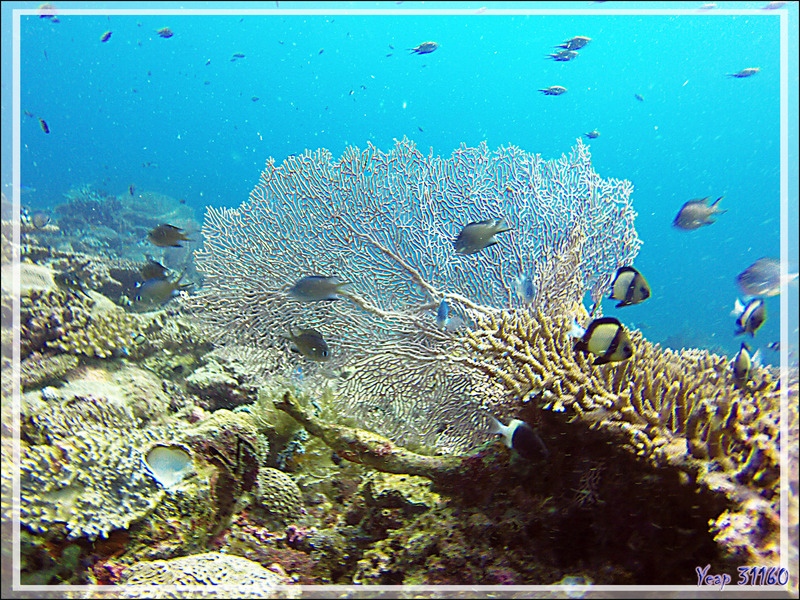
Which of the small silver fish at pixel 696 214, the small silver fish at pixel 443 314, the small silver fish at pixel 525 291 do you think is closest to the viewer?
the small silver fish at pixel 443 314

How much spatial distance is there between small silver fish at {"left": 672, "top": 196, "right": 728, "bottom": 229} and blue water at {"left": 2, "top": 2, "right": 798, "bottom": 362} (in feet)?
143

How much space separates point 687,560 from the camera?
7.02ft

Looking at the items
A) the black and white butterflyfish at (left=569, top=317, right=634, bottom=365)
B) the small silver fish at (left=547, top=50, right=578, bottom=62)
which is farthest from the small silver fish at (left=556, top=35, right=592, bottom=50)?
the black and white butterflyfish at (left=569, top=317, right=634, bottom=365)

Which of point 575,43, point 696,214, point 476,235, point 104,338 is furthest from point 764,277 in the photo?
point 104,338

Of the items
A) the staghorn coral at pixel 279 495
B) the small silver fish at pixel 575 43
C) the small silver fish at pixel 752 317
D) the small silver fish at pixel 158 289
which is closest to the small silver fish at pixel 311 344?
the staghorn coral at pixel 279 495

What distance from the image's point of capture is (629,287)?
2.71m

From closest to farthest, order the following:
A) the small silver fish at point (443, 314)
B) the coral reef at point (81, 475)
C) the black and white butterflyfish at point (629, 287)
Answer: the coral reef at point (81, 475)
the black and white butterflyfish at point (629, 287)
the small silver fish at point (443, 314)

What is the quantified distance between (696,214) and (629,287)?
2498mm

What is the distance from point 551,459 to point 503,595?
2.78 ft

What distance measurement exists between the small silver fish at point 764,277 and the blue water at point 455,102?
44179mm

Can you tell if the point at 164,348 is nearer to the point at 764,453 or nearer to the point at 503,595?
the point at 503,595

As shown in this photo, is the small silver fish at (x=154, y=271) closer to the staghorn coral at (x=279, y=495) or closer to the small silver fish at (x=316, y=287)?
the small silver fish at (x=316, y=287)

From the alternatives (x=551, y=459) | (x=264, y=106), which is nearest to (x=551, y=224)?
(x=551, y=459)

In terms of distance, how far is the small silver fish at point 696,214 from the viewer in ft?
13.9
